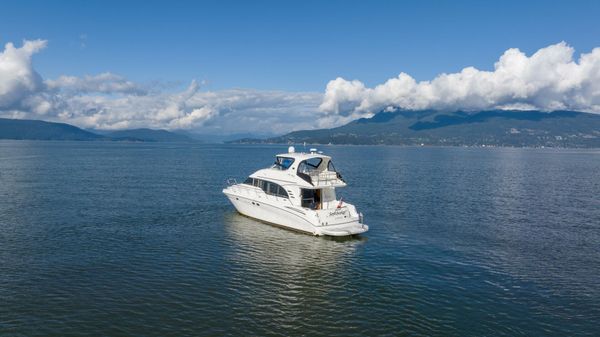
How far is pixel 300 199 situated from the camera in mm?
39625

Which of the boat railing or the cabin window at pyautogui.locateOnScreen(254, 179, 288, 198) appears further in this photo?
the cabin window at pyautogui.locateOnScreen(254, 179, 288, 198)

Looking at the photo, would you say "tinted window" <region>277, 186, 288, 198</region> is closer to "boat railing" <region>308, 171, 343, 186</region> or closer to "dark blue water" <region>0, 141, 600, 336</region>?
"boat railing" <region>308, 171, 343, 186</region>

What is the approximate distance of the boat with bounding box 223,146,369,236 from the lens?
36844 millimetres

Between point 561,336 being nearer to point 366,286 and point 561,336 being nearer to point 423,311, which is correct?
point 423,311

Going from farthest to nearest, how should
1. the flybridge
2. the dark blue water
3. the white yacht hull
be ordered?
the flybridge
the white yacht hull
the dark blue water

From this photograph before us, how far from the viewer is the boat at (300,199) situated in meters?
36.8

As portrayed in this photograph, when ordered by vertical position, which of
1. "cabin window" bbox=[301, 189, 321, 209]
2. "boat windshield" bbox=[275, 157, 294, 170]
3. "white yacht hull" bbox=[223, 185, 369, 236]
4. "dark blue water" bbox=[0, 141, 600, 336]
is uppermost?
"boat windshield" bbox=[275, 157, 294, 170]

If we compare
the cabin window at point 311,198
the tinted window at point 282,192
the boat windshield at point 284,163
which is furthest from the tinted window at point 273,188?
the cabin window at point 311,198

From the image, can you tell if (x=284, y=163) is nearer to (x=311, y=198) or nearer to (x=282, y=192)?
(x=282, y=192)

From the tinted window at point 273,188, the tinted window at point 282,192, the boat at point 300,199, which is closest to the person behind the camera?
the boat at point 300,199

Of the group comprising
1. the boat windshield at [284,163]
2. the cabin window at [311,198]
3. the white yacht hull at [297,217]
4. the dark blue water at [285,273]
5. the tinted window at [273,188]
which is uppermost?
the boat windshield at [284,163]

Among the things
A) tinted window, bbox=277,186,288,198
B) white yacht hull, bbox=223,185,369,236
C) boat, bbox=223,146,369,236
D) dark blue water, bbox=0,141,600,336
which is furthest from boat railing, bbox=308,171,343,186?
dark blue water, bbox=0,141,600,336

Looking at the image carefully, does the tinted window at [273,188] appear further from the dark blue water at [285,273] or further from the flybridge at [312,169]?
the dark blue water at [285,273]

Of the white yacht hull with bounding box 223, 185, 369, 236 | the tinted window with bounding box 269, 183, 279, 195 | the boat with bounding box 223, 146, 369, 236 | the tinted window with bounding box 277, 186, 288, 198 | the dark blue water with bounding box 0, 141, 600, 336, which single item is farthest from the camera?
the tinted window with bounding box 269, 183, 279, 195
